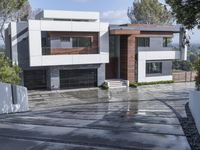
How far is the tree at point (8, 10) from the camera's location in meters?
33.2

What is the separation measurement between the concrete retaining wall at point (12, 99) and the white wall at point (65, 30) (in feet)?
37.8

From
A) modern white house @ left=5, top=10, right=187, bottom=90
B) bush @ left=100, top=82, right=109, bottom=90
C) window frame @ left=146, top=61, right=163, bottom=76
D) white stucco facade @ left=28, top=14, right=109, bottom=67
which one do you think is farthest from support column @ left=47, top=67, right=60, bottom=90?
window frame @ left=146, top=61, right=163, bottom=76

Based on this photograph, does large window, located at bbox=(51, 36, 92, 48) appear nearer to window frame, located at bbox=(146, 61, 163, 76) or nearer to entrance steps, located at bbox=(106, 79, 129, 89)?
entrance steps, located at bbox=(106, 79, 129, 89)

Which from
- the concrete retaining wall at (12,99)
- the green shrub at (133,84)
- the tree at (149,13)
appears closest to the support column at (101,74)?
the green shrub at (133,84)

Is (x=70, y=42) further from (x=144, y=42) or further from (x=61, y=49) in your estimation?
(x=144, y=42)

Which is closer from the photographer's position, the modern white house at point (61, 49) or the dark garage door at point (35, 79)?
the modern white house at point (61, 49)

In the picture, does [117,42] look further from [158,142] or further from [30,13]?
[158,142]

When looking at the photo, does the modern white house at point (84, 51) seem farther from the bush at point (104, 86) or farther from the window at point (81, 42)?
the bush at point (104, 86)

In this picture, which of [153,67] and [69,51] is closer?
[69,51]

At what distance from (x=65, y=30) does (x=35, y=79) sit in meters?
6.55

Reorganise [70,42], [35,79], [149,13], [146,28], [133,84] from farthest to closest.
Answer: [149,13], [146,28], [133,84], [35,79], [70,42]

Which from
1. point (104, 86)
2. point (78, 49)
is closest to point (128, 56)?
point (104, 86)

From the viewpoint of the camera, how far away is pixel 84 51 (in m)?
33.4

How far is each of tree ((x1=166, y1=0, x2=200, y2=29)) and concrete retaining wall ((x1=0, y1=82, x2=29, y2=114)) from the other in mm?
8603
